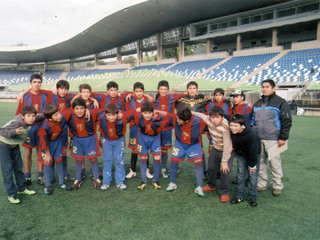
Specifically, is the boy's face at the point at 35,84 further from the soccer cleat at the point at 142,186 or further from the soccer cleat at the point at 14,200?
the soccer cleat at the point at 142,186

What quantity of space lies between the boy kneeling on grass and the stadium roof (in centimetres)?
2128

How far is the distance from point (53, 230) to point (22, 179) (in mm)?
1338

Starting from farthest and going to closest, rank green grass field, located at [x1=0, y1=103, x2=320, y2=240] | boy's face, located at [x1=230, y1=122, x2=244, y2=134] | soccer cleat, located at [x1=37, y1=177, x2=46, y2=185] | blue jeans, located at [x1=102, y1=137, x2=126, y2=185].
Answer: soccer cleat, located at [x1=37, y1=177, x2=46, y2=185] < blue jeans, located at [x1=102, y1=137, x2=126, y2=185] < boy's face, located at [x1=230, y1=122, x2=244, y2=134] < green grass field, located at [x1=0, y1=103, x2=320, y2=240]

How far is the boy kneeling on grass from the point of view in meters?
3.07

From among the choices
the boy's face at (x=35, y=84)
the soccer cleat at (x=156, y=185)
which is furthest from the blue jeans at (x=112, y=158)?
the boy's face at (x=35, y=84)

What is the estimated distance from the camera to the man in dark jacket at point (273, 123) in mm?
3408

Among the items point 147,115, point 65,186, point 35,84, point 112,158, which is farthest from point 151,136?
point 35,84

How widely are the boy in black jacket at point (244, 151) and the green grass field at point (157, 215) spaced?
0.60ft

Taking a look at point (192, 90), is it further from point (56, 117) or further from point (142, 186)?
point (56, 117)

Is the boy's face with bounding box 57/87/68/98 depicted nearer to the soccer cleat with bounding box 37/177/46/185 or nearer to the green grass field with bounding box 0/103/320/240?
the soccer cleat with bounding box 37/177/46/185

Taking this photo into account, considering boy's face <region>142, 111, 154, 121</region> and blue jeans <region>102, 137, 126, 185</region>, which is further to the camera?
blue jeans <region>102, 137, 126, 185</region>

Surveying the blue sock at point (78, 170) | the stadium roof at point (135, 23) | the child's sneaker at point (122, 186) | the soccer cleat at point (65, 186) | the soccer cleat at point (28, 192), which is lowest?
the child's sneaker at point (122, 186)

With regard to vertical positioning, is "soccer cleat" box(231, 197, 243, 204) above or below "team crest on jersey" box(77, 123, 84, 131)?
below

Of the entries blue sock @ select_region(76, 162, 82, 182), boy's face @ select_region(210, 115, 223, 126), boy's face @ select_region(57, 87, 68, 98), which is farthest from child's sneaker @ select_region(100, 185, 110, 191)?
boy's face @ select_region(210, 115, 223, 126)
